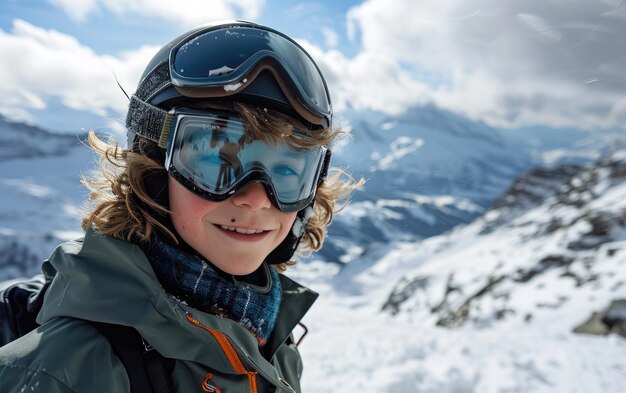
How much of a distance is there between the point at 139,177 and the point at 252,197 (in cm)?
58

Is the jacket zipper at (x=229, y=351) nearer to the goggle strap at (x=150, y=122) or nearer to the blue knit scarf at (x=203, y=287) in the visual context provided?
the blue knit scarf at (x=203, y=287)

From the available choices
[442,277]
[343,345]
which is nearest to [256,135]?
[343,345]

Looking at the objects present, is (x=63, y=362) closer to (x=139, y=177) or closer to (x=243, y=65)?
(x=139, y=177)

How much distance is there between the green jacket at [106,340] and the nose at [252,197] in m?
0.49

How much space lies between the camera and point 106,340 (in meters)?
1.72

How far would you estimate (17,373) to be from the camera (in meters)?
1.55

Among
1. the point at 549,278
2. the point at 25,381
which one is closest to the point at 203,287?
the point at 25,381

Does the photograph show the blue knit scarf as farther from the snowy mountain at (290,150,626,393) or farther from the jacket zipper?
the snowy mountain at (290,150,626,393)

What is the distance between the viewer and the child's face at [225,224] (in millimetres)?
2170

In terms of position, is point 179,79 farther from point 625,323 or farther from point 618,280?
point 618,280

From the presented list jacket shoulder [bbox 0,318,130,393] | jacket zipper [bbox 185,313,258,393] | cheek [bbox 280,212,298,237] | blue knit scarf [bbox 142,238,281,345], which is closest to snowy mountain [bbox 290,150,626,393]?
cheek [bbox 280,212,298,237]

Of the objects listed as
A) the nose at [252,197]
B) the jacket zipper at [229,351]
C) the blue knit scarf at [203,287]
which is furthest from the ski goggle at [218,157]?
the jacket zipper at [229,351]

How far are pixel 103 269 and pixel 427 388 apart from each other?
489 cm

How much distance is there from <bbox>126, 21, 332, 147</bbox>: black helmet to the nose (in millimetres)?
391
